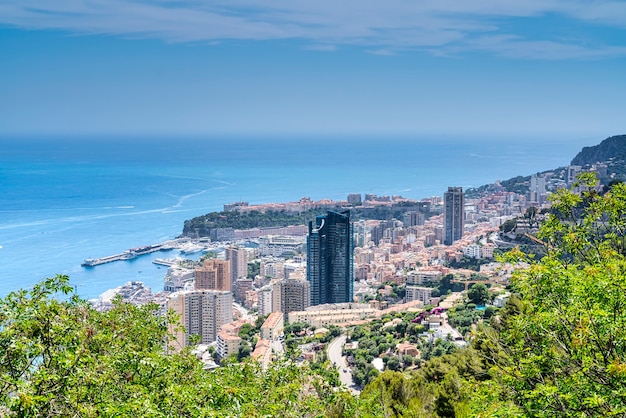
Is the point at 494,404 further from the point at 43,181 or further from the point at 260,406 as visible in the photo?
the point at 43,181

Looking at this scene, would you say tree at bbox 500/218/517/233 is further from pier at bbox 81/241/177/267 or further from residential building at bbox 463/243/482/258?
pier at bbox 81/241/177/267

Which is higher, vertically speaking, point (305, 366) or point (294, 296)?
point (305, 366)

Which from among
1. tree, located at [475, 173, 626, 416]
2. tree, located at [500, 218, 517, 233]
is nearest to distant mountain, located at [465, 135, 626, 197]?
tree, located at [500, 218, 517, 233]

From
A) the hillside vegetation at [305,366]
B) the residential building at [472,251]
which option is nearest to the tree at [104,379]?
the hillside vegetation at [305,366]

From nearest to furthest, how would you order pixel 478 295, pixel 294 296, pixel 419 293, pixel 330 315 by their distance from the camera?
1. pixel 478 295
2. pixel 330 315
3. pixel 294 296
4. pixel 419 293

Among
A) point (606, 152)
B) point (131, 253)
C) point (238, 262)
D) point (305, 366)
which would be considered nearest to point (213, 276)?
point (238, 262)

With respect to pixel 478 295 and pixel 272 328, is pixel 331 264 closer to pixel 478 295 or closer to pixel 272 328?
pixel 272 328

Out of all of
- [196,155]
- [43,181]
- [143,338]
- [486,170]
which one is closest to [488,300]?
[143,338]
